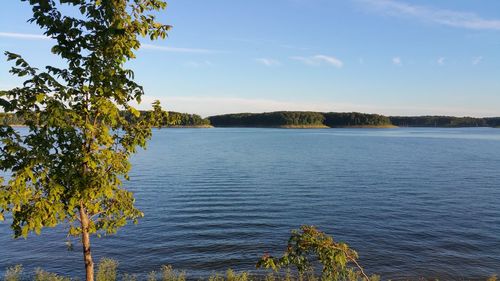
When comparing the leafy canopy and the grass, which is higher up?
the leafy canopy

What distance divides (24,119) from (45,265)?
59.0 feet

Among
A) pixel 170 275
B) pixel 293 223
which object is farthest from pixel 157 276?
pixel 293 223

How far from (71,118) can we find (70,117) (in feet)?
0.11

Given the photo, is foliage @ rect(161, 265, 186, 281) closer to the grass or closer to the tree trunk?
the grass

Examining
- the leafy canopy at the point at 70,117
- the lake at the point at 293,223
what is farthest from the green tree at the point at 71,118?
the lake at the point at 293,223

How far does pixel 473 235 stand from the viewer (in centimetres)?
2920

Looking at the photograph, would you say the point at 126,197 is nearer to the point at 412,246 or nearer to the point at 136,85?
the point at 136,85

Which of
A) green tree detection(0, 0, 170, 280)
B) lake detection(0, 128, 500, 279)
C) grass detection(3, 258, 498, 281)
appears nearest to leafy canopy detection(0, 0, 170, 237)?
green tree detection(0, 0, 170, 280)

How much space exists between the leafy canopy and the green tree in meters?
0.02

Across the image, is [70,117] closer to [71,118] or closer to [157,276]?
[71,118]

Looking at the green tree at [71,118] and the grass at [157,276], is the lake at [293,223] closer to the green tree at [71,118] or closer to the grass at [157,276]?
the grass at [157,276]

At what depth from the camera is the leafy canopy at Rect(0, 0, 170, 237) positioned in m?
8.35

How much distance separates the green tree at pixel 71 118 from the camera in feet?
27.4

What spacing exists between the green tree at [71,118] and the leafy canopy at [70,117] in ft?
0.06
